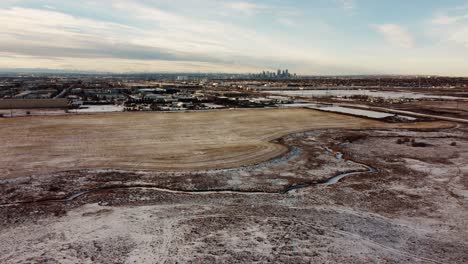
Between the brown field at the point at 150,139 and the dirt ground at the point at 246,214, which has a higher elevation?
the brown field at the point at 150,139

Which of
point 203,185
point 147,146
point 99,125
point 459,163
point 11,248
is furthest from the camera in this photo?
point 99,125

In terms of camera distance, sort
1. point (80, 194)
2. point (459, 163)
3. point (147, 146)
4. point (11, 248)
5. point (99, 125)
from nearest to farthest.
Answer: point (11, 248), point (80, 194), point (459, 163), point (147, 146), point (99, 125)

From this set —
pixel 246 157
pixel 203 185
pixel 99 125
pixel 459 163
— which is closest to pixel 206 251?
pixel 203 185

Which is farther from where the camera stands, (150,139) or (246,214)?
(150,139)

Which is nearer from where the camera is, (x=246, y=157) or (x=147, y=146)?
(x=246, y=157)

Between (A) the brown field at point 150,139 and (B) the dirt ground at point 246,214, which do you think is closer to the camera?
(B) the dirt ground at point 246,214

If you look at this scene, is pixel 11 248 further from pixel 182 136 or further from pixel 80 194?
pixel 182 136
